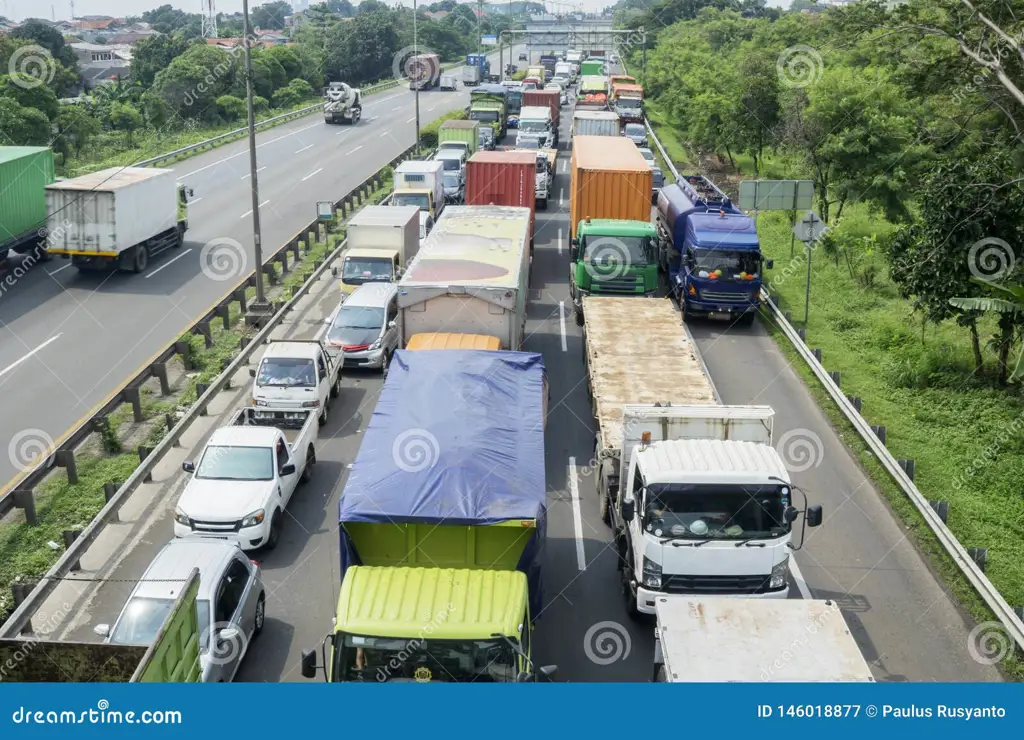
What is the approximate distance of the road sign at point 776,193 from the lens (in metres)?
27.5

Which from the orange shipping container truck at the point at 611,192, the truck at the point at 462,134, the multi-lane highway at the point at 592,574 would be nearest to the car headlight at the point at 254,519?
the multi-lane highway at the point at 592,574

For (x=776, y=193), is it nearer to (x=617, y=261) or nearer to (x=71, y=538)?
(x=617, y=261)

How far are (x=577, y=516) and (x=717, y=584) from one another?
430cm

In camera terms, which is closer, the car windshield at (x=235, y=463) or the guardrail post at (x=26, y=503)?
the guardrail post at (x=26, y=503)

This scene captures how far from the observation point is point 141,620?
11289 mm

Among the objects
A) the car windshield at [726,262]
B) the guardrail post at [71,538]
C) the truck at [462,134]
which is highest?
the truck at [462,134]

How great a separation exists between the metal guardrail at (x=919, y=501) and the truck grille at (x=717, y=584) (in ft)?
9.95

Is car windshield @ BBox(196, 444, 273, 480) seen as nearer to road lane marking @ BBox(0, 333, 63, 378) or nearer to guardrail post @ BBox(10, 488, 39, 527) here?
guardrail post @ BBox(10, 488, 39, 527)

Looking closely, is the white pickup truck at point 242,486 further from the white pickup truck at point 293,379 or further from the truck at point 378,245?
the truck at point 378,245

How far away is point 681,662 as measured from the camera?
9.57 m

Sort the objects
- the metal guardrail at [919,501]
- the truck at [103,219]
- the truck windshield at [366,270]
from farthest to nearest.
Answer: the truck at [103,219] → the truck windshield at [366,270] → the metal guardrail at [919,501]

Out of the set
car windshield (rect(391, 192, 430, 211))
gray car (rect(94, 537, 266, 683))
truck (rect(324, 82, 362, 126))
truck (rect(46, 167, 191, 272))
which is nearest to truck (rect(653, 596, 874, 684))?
gray car (rect(94, 537, 266, 683))

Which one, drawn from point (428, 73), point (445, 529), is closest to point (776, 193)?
point (445, 529)

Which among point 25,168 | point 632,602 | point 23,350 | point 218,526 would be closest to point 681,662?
point 632,602
